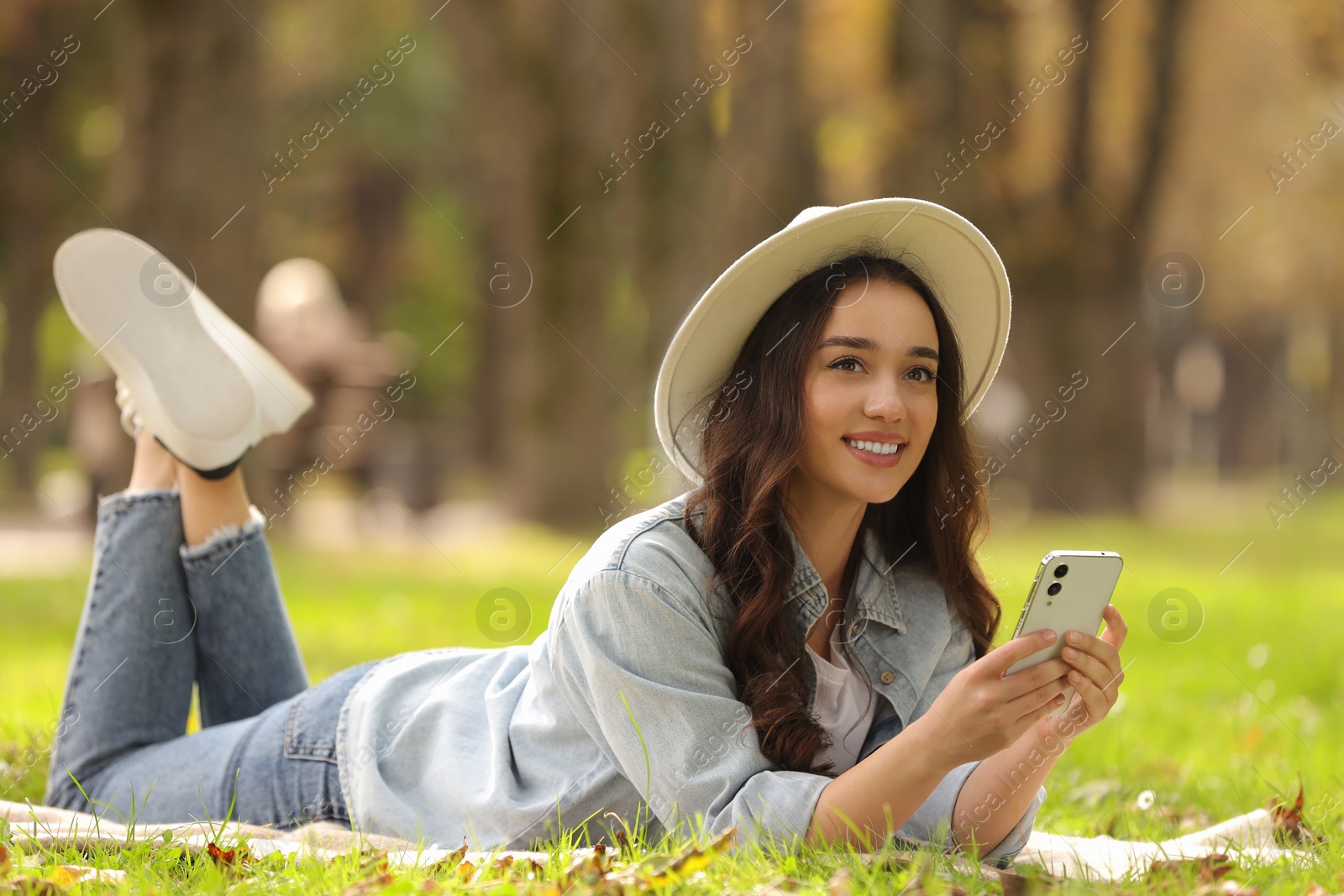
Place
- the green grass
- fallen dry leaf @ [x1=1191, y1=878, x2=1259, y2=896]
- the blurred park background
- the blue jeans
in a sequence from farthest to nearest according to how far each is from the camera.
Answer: the blurred park background → the blue jeans → the green grass → fallen dry leaf @ [x1=1191, y1=878, x2=1259, y2=896]

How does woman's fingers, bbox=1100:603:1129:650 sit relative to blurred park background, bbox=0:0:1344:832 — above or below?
below

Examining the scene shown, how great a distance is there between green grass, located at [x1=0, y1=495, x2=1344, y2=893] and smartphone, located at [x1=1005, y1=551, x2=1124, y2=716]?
0.45m

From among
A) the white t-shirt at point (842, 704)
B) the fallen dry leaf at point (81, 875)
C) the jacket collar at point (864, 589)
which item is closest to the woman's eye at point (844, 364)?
the jacket collar at point (864, 589)

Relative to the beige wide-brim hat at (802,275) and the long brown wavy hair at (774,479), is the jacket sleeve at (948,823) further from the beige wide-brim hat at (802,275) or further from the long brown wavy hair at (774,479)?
the beige wide-brim hat at (802,275)

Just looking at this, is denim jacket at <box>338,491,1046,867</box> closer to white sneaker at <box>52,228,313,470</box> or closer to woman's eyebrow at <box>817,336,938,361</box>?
woman's eyebrow at <box>817,336,938,361</box>

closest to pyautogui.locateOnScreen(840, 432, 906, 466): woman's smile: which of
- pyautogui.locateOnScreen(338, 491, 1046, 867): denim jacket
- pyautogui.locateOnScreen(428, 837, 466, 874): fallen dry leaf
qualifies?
pyautogui.locateOnScreen(338, 491, 1046, 867): denim jacket

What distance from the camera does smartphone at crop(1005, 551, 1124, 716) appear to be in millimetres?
2346

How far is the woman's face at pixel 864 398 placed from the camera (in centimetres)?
275

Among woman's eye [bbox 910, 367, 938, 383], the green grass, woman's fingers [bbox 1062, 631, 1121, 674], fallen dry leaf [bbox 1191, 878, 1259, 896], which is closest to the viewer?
fallen dry leaf [bbox 1191, 878, 1259, 896]

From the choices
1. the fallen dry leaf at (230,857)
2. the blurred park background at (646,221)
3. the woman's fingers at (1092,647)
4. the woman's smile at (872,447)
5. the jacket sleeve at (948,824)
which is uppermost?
the blurred park background at (646,221)

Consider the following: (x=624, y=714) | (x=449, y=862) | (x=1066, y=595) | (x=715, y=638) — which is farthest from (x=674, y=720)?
(x=1066, y=595)

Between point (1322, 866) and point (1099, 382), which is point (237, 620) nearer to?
point (1322, 866)

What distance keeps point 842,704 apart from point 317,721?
1.21 metres

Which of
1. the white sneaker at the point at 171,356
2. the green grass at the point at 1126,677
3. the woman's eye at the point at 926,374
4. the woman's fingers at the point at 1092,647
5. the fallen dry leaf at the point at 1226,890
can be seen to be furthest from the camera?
the white sneaker at the point at 171,356
